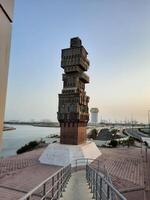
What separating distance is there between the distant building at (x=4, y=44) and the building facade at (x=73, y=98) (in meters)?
15.6

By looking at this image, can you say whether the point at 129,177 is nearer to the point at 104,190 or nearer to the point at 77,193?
the point at 77,193

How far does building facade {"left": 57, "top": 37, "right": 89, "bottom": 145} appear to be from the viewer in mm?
16703

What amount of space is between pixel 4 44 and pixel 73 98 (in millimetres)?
15729

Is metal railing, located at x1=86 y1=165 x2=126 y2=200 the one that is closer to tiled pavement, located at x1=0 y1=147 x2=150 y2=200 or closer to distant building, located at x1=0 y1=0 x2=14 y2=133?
distant building, located at x1=0 y1=0 x2=14 y2=133

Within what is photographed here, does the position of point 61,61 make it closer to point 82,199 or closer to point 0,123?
point 82,199

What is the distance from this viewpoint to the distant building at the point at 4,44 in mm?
970

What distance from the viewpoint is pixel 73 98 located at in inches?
658

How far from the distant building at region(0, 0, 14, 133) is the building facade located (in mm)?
15630

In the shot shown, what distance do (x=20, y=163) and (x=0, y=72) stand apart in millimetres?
14480

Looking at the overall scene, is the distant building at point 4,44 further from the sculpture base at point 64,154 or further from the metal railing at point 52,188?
the sculpture base at point 64,154

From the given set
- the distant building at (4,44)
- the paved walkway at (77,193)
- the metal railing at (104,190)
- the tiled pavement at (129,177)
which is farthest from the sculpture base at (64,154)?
the distant building at (4,44)

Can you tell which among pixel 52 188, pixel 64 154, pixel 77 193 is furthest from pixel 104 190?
pixel 64 154

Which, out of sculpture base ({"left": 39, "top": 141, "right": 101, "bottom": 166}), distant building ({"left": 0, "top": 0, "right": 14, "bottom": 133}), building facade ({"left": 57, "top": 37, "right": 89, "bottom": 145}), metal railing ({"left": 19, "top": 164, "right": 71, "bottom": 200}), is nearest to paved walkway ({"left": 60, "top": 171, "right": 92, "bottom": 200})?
metal railing ({"left": 19, "top": 164, "right": 71, "bottom": 200})

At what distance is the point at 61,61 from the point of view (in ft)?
59.5
